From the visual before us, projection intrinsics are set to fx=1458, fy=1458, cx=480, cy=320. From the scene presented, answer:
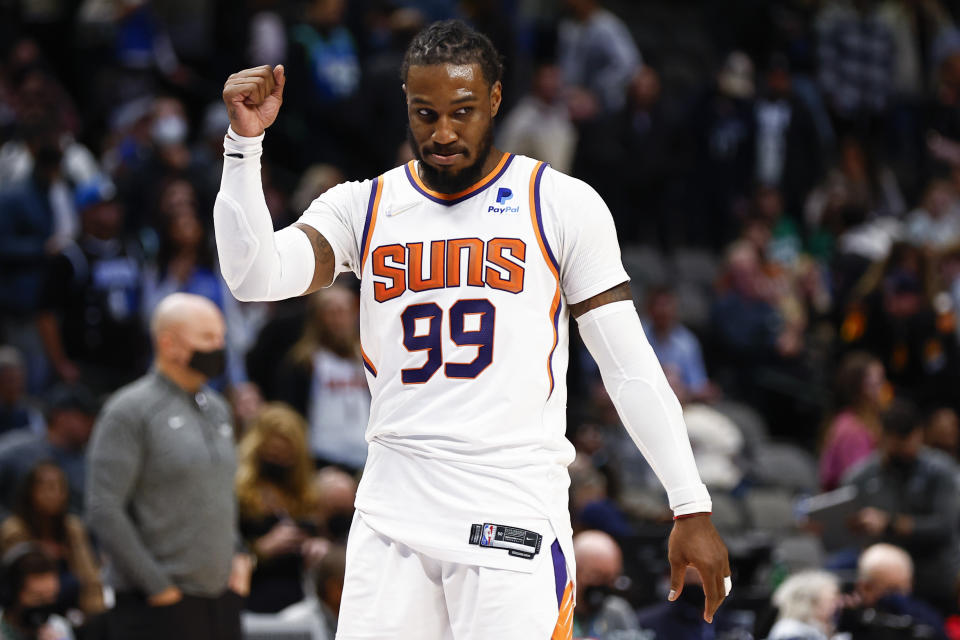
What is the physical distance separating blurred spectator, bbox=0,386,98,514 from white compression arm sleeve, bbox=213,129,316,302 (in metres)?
5.37

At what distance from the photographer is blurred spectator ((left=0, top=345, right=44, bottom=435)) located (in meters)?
9.31

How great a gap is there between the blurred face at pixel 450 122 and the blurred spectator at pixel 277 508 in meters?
4.43

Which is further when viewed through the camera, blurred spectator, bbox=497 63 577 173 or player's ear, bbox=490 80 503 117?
blurred spectator, bbox=497 63 577 173

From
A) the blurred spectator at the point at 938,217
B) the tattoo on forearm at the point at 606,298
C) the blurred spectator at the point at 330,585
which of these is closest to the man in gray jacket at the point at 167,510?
the blurred spectator at the point at 330,585

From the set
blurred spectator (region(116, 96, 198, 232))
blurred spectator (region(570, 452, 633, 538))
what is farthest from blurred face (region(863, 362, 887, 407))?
blurred spectator (region(116, 96, 198, 232))

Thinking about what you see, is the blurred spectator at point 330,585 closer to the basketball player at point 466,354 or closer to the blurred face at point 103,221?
the blurred face at point 103,221

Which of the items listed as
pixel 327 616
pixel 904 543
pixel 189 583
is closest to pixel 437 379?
pixel 189 583

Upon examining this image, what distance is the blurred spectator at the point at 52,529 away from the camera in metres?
7.89

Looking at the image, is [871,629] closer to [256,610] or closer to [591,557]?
[591,557]

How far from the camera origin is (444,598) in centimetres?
360

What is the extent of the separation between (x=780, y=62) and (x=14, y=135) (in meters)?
8.01

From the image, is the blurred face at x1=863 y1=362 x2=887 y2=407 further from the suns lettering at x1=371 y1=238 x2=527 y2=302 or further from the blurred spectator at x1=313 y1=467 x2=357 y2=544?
the suns lettering at x1=371 y1=238 x2=527 y2=302

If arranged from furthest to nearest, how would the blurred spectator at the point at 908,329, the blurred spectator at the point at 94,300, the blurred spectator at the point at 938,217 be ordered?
1. the blurred spectator at the point at 938,217
2. the blurred spectator at the point at 908,329
3. the blurred spectator at the point at 94,300

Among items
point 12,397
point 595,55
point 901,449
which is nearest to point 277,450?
point 12,397
